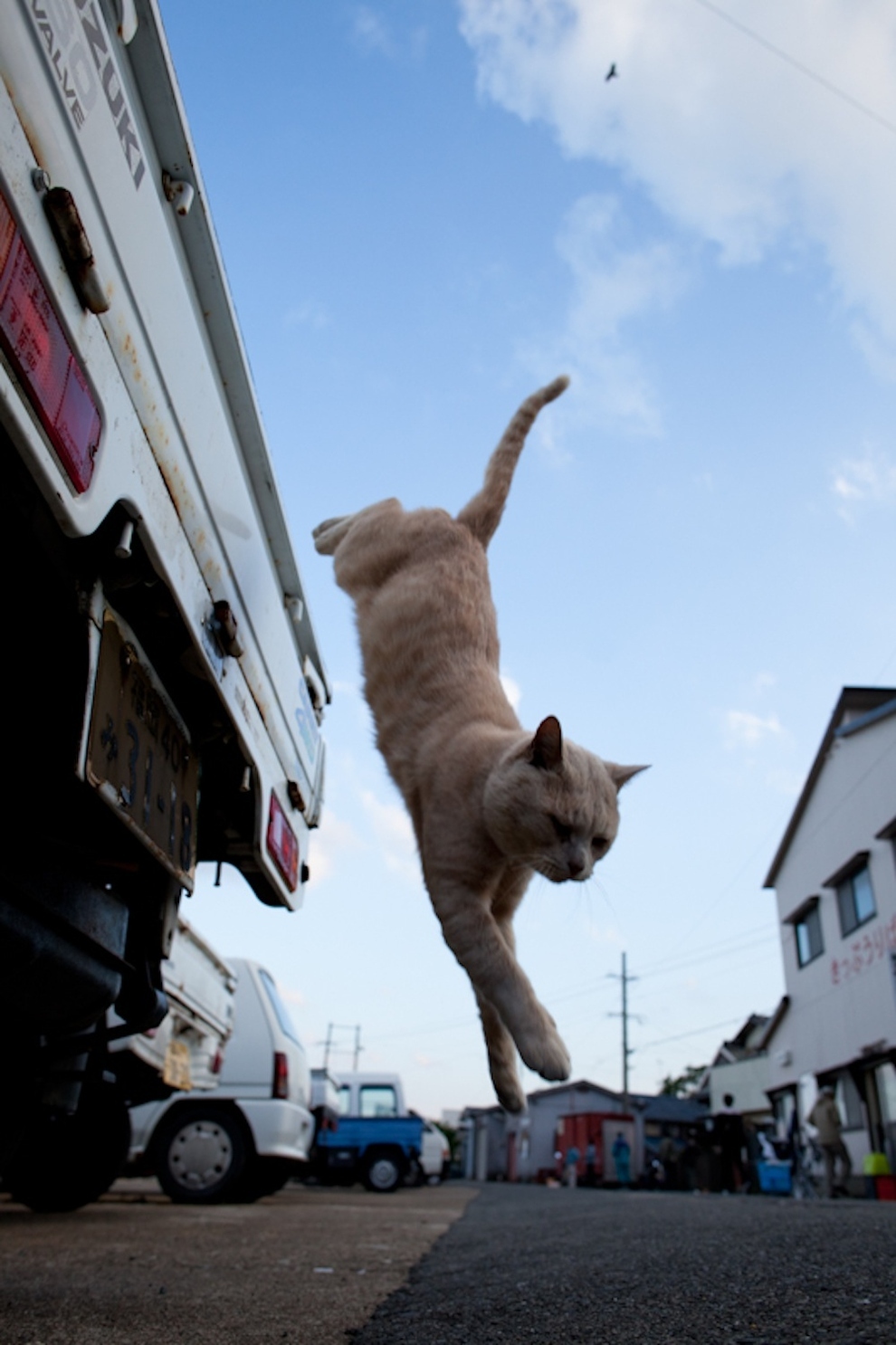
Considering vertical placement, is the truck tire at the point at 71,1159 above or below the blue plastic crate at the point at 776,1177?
above

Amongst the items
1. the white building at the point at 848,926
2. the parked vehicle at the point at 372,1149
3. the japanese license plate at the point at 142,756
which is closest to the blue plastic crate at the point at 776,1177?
the white building at the point at 848,926

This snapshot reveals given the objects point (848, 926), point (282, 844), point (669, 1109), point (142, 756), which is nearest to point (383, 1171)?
point (848, 926)

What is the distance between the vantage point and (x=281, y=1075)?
782 cm

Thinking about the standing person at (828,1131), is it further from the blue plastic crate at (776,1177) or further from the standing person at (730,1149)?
the standing person at (730,1149)

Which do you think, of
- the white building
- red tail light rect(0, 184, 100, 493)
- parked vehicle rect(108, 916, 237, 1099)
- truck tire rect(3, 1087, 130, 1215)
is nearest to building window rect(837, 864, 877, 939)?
the white building

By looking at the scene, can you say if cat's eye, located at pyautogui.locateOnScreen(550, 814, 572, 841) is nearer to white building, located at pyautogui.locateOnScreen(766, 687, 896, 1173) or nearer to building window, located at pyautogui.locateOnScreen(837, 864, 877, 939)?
white building, located at pyautogui.locateOnScreen(766, 687, 896, 1173)

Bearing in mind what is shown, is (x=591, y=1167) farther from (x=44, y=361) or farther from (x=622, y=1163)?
(x=44, y=361)

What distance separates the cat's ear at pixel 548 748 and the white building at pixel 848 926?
14.4 meters

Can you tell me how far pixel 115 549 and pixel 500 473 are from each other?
7.85ft

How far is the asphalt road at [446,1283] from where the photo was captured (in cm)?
252

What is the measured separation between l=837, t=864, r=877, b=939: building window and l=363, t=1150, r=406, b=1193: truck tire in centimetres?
932

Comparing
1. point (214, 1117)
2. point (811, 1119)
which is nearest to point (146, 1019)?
point (214, 1117)

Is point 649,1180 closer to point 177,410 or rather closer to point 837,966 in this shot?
point 837,966

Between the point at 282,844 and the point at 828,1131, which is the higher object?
the point at 282,844
